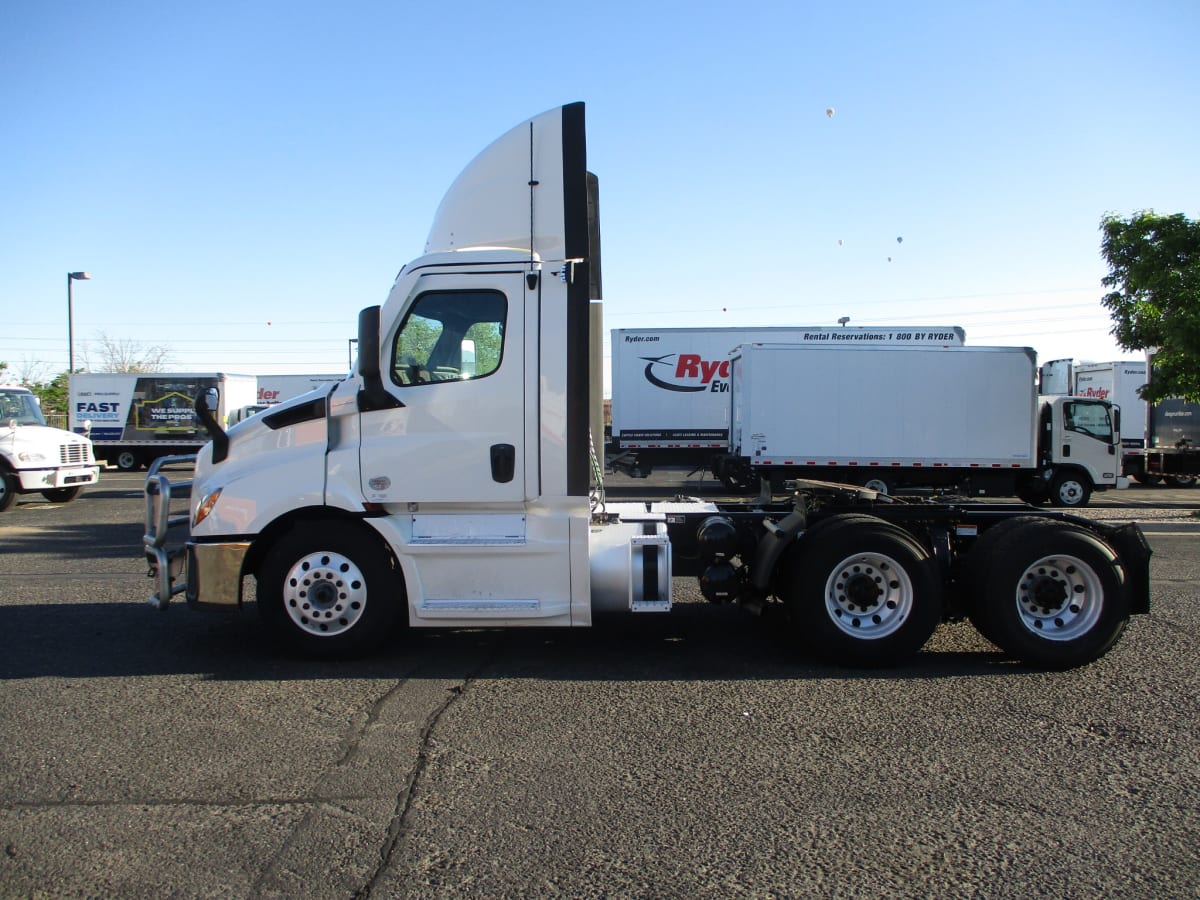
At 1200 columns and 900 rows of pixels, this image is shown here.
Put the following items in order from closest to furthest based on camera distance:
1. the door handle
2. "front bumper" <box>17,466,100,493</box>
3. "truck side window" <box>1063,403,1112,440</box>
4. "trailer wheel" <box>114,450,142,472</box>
→ the door handle, "front bumper" <box>17,466,100,493</box>, "truck side window" <box>1063,403,1112,440</box>, "trailer wheel" <box>114,450,142,472</box>

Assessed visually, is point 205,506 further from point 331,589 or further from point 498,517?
point 498,517

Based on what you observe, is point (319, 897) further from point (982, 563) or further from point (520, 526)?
point (982, 563)

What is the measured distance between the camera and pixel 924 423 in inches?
690

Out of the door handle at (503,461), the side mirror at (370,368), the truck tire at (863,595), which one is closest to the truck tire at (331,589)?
the side mirror at (370,368)

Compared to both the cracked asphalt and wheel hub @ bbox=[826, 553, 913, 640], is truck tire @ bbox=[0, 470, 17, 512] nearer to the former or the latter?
the cracked asphalt

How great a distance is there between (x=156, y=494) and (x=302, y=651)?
1703 mm

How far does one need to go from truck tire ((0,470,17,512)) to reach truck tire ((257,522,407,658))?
13719mm

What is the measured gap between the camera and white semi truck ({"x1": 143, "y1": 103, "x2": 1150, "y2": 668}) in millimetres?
5781

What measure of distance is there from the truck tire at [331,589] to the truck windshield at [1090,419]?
54.9ft

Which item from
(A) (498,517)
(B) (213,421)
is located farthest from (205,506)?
(A) (498,517)

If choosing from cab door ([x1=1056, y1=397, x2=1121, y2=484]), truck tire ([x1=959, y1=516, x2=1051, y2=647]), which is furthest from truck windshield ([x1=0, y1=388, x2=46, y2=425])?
cab door ([x1=1056, y1=397, x2=1121, y2=484])

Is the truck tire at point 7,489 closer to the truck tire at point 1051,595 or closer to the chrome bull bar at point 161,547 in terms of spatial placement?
the chrome bull bar at point 161,547

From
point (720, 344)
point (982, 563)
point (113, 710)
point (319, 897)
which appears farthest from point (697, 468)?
point (319, 897)

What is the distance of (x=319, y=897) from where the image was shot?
303cm
